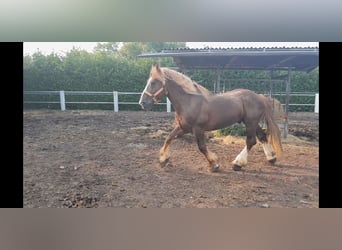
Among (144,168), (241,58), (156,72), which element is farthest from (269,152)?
(156,72)

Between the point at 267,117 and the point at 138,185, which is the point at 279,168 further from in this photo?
the point at 138,185

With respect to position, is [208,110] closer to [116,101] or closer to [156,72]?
[156,72]

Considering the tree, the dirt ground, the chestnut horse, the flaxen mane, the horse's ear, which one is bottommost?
the dirt ground

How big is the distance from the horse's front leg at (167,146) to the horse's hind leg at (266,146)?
29.8 inches

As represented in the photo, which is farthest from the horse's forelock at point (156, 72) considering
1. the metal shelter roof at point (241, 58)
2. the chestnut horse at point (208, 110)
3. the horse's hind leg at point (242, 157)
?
the horse's hind leg at point (242, 157)

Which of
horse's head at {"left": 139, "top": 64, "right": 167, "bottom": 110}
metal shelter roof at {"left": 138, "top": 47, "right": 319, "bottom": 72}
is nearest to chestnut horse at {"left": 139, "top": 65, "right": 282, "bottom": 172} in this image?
horse's head at {"left": 139, "top": 64, "right": 167, "bottom": 110}

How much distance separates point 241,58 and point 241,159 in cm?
97

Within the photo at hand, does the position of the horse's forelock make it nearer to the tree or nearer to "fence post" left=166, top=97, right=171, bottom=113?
"fence post" left=166, top=97, right=171, bottom=113

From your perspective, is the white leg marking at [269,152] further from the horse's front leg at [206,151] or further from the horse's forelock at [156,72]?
the horse's forelock at [156,72]

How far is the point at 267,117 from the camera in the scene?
291 cm

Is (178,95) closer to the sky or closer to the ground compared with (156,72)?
closer to the ground

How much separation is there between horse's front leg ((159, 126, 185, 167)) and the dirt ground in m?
0.05

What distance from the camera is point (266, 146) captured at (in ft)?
9.45

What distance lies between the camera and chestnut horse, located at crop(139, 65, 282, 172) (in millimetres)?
2873
